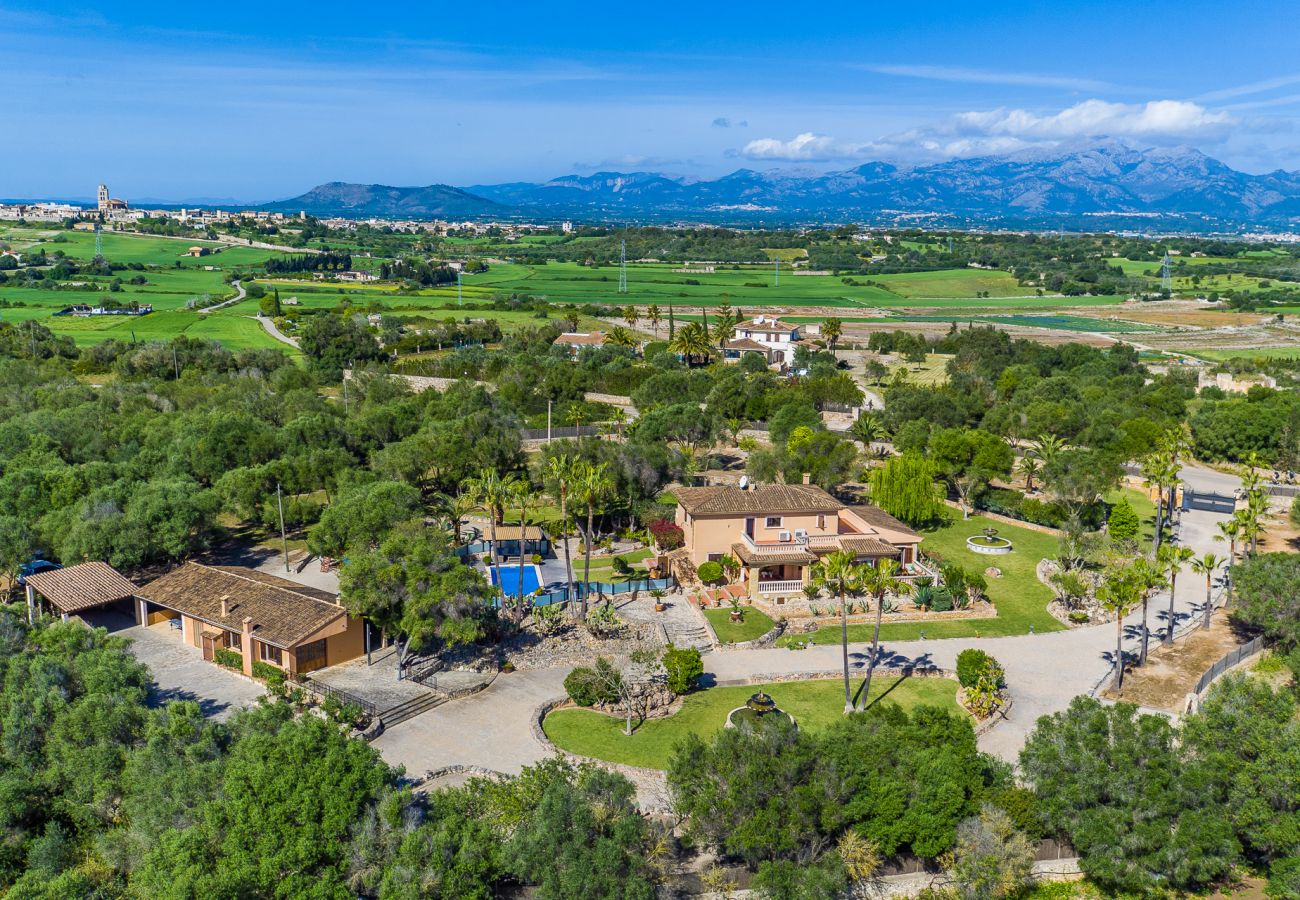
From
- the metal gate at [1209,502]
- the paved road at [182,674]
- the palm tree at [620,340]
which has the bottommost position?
the paved road at [182,674]

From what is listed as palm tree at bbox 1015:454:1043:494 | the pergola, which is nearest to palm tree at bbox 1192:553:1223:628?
palm tree at bbox 1015:454:1043:494

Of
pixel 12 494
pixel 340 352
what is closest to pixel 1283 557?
pixel 12 494

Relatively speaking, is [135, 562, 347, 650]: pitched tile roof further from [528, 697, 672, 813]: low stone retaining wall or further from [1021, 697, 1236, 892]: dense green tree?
[1021, 697, 1236, 892]: dense green tree

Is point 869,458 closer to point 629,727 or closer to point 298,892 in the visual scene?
point 629,727

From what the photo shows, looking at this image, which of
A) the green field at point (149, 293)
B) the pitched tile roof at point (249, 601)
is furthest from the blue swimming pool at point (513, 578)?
the green field at point (149, 293)

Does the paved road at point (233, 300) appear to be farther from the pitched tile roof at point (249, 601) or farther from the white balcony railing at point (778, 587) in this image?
the white balcony railing at point (778, 587)

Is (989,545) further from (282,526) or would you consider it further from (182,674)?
(182,674)
